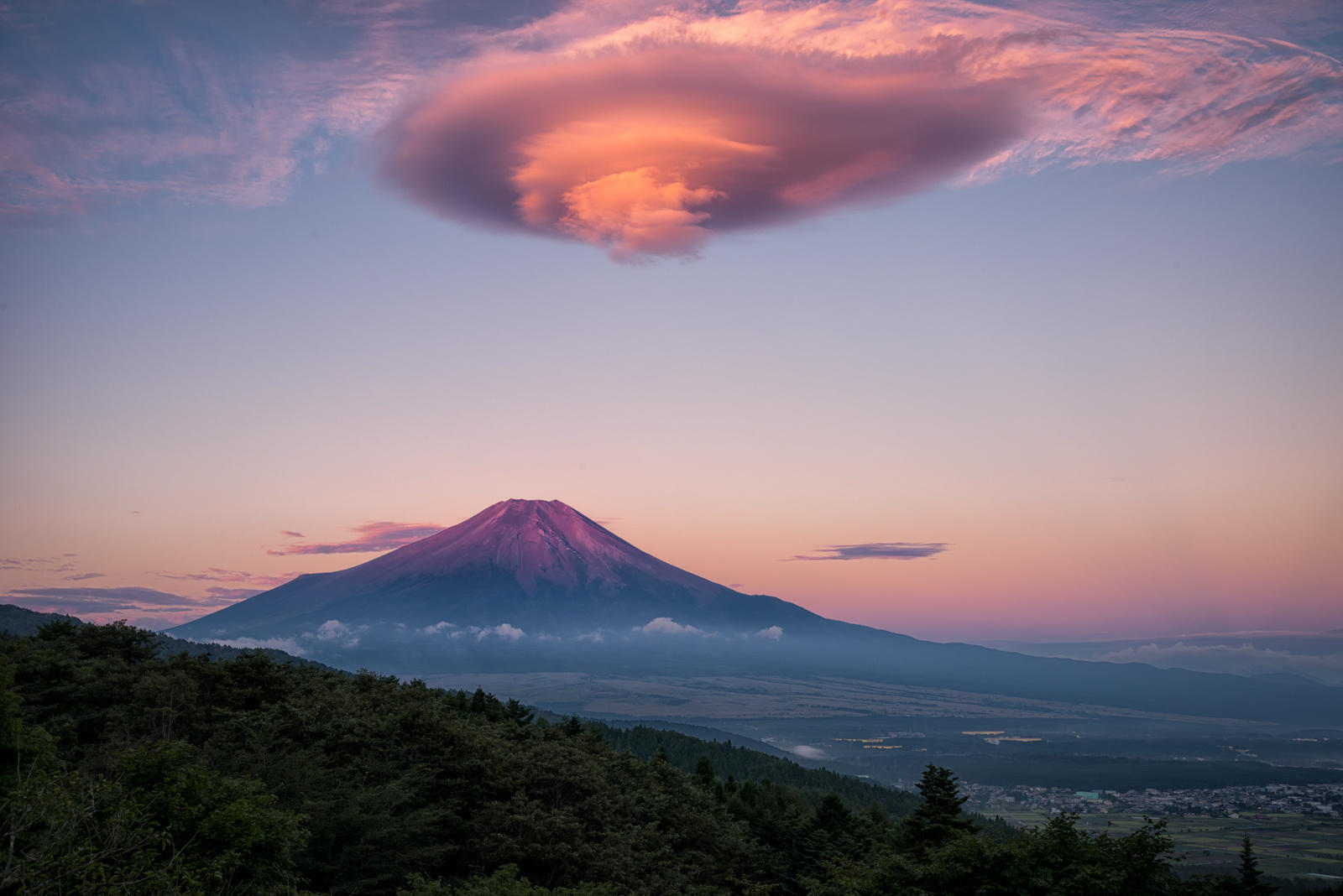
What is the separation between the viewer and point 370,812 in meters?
32.8

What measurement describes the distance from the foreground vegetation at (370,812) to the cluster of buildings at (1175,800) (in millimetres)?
110759

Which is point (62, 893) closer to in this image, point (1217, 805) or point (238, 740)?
point (238, 740)

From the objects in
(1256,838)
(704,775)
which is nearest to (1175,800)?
(1256,838)

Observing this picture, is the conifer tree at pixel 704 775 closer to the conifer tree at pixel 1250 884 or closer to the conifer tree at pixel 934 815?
the conifer tree at pixel 934 815

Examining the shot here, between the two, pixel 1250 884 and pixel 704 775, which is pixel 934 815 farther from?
pixel 704 775

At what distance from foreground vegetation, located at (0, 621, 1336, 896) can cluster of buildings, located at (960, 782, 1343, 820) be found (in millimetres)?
110759

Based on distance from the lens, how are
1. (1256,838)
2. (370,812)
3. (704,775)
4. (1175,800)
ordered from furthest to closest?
(1175,800)
(1256,838)
(704,775)
(370,812)

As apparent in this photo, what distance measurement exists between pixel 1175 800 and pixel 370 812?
16703 centimetres

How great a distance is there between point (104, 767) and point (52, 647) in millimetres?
19724

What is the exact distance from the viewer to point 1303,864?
10750cm

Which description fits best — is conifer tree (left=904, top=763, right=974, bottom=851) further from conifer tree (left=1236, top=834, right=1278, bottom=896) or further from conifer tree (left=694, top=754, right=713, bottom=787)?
conifer tree (left=694, top=754, right=713, bottom=787)

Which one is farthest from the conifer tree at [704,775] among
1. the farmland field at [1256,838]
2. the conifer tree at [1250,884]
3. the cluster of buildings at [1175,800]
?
the cluster of buildings at [1175,800]

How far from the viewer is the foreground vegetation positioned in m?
21.1

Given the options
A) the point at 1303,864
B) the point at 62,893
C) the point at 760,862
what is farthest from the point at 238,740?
the point at 1303,864
